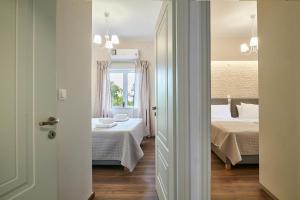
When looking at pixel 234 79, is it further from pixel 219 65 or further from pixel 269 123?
pixel 269 123

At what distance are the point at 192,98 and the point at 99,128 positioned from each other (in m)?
2.53

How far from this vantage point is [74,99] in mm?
1834

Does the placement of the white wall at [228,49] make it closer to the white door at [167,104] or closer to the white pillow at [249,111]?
the white pillow at [249,111]

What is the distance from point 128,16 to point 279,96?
3.15 m

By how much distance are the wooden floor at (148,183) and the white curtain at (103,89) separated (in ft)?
8.88

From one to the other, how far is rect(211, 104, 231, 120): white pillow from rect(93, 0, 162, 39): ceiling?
249cm

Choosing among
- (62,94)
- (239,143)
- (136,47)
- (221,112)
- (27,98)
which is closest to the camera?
(27,98)

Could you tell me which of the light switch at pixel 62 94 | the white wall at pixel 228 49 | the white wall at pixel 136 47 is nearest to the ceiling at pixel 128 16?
the white wall at pixel 136 47

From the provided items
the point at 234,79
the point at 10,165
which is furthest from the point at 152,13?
the point at 10,165

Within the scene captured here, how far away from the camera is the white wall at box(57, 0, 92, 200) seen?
63.5 inches

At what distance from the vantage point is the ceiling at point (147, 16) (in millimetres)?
3498

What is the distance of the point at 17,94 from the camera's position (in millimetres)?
881

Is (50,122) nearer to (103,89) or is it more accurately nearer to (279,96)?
(279,96)

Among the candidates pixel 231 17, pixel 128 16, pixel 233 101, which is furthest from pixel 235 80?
pixel 128 16
